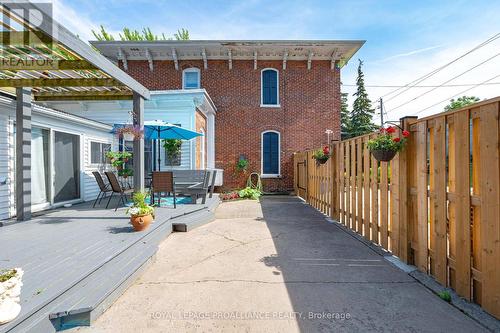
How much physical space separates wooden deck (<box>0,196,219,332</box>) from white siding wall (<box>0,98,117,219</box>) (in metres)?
0.74

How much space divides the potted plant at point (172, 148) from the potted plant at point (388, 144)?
7.07 meters

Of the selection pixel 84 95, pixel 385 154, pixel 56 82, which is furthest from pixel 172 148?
pixel 385 154

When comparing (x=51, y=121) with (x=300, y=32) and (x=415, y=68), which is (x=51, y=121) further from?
(x=415, y=68)

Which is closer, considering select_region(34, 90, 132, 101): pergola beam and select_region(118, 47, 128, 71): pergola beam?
select_region(34, 90, 132, 101): pergola beam

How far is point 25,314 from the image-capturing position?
1993 mm

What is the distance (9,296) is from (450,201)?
4039 millimetres

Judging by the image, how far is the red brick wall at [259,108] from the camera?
12797mm

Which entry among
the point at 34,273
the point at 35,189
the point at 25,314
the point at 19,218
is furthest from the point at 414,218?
the point at 35,189

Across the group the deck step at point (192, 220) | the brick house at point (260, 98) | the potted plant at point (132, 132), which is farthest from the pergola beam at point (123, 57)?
the deck step at point (192, 220)

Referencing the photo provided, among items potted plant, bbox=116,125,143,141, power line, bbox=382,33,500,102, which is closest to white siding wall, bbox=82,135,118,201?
potted plant, bbox=116,125,143,141

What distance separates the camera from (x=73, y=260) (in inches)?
121

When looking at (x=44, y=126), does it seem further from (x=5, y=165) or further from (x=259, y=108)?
(x=259, y=108)

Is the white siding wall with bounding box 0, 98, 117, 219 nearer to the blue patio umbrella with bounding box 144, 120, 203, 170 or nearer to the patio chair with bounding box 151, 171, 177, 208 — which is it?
the blue patio umbrella with bounding box 144, 120, 203, 170

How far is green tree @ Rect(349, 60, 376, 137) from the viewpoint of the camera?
31.5 m
